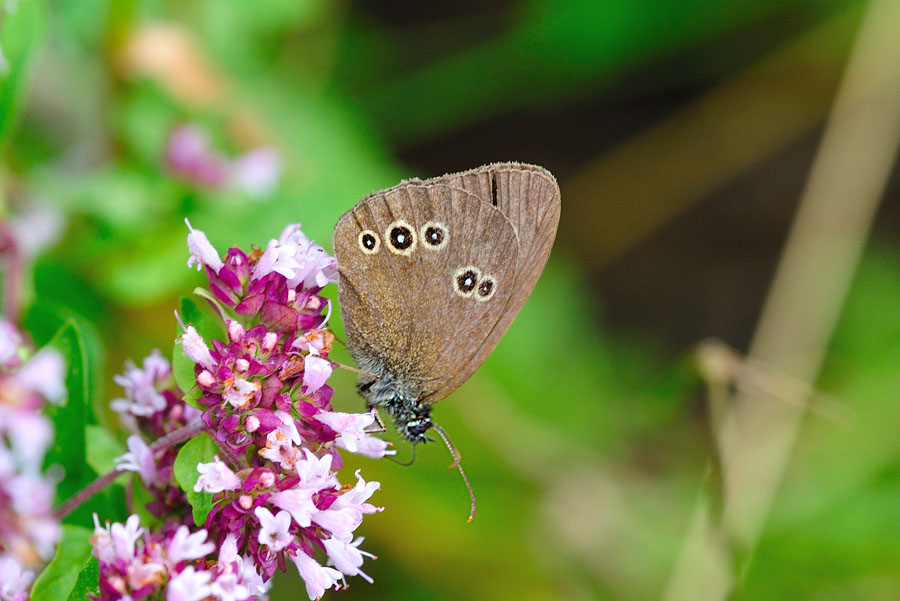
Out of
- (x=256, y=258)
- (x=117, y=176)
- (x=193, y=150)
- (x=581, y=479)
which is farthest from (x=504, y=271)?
(x=581, y=479)

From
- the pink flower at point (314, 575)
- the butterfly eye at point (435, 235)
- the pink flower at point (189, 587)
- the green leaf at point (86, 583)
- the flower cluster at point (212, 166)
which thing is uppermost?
the flower cluster at point (212, 166)

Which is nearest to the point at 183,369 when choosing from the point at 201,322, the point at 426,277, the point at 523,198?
the point at 201,322

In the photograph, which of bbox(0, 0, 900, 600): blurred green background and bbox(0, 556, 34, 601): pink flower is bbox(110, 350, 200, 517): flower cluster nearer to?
bbox(0, 556, 34, 601): pink flower

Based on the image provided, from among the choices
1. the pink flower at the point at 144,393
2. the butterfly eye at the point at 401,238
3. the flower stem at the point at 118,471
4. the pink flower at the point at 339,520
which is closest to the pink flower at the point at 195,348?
the flower stem at the point at 118,471

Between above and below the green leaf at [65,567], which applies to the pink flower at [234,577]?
above

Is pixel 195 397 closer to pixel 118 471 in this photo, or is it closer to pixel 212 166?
pixel 118 471

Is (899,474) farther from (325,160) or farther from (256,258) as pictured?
(256,258)

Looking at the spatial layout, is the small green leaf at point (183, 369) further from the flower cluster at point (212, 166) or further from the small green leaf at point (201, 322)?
the flower cluster at point (212, 166)
